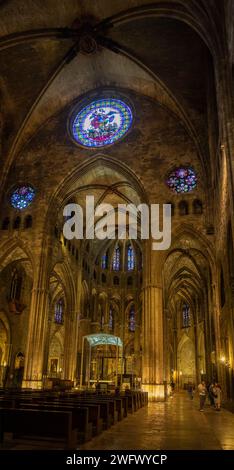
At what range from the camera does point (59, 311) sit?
146 ft

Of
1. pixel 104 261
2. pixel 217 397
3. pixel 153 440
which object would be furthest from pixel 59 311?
pixel 153 440

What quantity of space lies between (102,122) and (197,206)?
1121 centimetres

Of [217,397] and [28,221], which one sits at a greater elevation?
[28,221]

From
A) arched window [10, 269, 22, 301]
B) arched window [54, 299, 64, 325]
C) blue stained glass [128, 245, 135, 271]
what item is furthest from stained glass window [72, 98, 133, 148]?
arched window [54, 299, 64, 325]

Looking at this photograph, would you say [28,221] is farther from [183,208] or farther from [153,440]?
[153,440]

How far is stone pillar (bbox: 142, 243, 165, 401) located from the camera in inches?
872

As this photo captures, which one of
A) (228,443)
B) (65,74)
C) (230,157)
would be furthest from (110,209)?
(228,443)

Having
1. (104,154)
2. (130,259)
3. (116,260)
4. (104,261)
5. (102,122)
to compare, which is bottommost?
(104,261)

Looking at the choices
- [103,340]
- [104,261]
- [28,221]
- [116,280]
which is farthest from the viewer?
[116,280]

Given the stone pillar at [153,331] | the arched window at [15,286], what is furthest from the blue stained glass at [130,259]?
the stone pillar at [153,331]

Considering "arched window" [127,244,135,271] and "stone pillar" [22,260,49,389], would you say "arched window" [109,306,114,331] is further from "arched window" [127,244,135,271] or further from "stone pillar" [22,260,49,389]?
"stone pillar" [22,260,49,389]

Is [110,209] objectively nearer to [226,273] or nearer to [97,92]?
[97,92]

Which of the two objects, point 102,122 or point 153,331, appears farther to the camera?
point 102,122

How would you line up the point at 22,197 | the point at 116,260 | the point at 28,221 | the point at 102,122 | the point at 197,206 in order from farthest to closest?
the point at 116,260 < the point at 102,122 < the point at 22,197 < the point at 28,221 < the point at 197,206
